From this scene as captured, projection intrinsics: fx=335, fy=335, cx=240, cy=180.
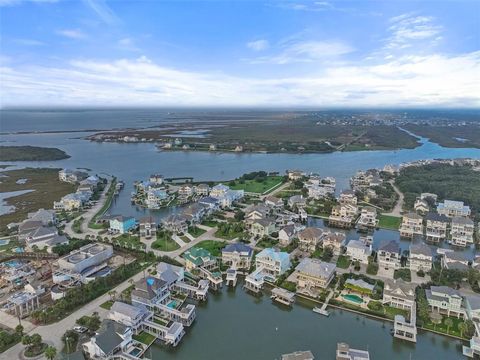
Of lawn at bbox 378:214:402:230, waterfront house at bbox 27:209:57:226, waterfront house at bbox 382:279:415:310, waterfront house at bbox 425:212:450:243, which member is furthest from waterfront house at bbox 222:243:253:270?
waterfront house at bbox 27:209:57:226

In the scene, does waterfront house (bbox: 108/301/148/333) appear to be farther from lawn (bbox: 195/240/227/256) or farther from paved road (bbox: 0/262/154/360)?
lawn (bbox: 195/240/227/256)

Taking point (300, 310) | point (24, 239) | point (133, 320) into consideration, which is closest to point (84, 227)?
point (24, 239)

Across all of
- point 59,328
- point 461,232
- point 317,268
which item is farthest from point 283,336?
point 461,232

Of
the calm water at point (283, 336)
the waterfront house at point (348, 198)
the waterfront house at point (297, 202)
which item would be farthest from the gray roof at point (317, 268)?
the waterfront house at point (348, 198)

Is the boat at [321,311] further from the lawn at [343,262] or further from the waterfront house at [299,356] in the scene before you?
the lawn at [343,262]

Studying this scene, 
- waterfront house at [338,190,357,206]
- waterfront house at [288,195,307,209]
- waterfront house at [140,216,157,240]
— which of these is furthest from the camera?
waterfront house at [338,190,357,206]
